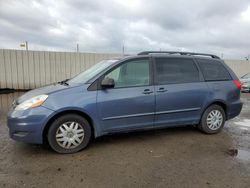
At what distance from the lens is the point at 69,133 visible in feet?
11.9

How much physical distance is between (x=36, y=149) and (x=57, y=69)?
920 cm

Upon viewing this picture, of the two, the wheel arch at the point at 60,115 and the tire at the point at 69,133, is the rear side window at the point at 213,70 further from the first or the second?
the tire at the point at 69,133

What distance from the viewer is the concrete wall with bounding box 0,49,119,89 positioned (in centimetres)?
1142

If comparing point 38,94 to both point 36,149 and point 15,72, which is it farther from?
point 15,72

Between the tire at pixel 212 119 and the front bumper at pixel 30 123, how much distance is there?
317 centimetres

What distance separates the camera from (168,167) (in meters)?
3.25

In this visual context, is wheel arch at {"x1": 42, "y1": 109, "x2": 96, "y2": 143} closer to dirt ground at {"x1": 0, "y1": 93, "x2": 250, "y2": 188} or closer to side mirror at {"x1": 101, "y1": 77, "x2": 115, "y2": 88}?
dirt ground at {"x1": 0, "y1": 93, "x2": 250, "y2": 188}

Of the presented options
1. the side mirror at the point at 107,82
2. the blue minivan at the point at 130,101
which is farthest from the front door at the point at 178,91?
the side mirror at the point at 107,82

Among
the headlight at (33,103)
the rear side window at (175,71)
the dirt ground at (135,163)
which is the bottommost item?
the dirt ground at (135,163)

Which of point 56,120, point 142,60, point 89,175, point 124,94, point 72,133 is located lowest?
point 89,175

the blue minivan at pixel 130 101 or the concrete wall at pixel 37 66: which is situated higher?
the concrete wall at pixel 37 66

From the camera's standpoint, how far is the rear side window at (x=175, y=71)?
4289 mm

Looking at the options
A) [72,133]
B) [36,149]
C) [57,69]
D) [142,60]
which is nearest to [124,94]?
[142,60]

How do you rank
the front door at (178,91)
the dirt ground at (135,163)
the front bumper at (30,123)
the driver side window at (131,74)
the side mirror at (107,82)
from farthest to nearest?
1. the front door at (178,91)
2. the driver side window at (131,74)
3. the side mirror at (107,82)
4. the front bumper at (30,123)
5. the dirt ground at (135,163)
